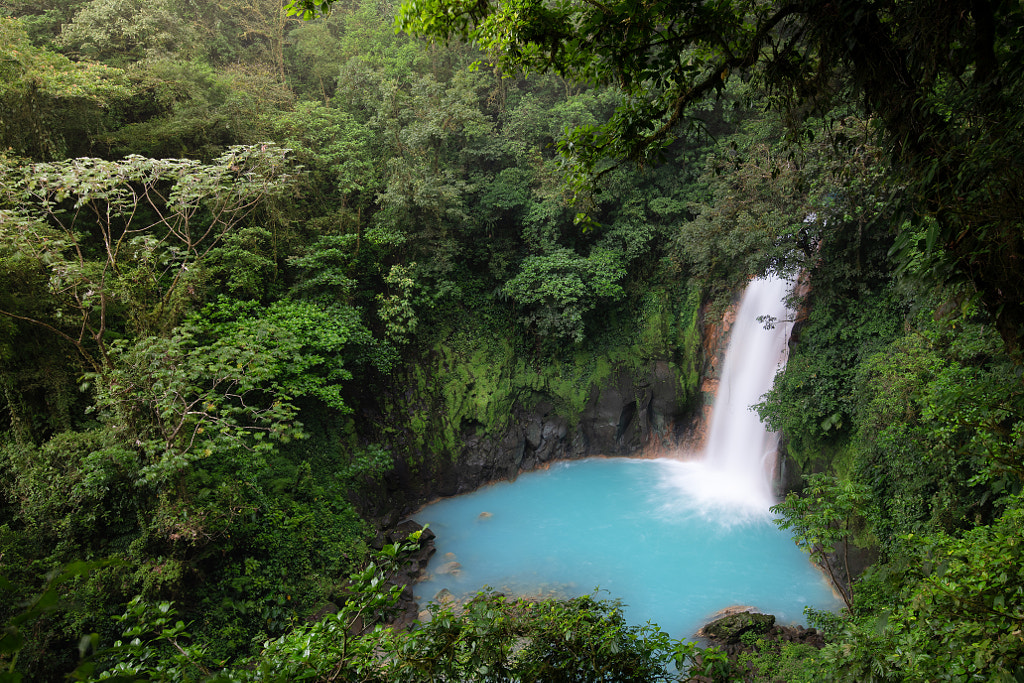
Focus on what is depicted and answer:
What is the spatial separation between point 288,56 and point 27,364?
1101 cm

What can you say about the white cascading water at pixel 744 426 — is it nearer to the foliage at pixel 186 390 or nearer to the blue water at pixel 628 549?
the blue water at pixel 628 549

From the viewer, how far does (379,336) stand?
10141mm

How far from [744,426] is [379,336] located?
778cm

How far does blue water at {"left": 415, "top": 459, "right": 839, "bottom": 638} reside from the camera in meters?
7.71

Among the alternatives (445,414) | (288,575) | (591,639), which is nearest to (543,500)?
(445,414)

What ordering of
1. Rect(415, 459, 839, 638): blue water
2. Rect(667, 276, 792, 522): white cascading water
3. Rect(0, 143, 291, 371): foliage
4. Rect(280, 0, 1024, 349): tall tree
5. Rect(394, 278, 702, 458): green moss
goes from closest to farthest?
Rect(280, 0, 1024, 349): tall tree
Rect(0, 143, 291, 371): foliage
Rect(415, 459, 839, 638): blue water
Rect(667, 276, 792, 522): white cascading water
Rect(394, 278, 702, 458): green moss

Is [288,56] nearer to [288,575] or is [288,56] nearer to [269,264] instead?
[269,264]

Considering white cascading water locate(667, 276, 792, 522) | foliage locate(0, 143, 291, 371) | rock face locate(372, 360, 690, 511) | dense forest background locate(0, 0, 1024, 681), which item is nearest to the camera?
dense forest background locate(0, 0, 1024, 681)

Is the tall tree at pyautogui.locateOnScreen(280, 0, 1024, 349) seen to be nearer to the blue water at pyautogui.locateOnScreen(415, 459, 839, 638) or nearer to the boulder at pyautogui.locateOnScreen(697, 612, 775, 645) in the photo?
the boulder at pyautogui.locateOnScreen(697, 612, 775, 645)

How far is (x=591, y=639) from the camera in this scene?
9.05 ft

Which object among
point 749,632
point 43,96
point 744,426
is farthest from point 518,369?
point 43,96

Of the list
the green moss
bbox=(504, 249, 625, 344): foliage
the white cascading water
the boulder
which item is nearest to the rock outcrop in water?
the boulder

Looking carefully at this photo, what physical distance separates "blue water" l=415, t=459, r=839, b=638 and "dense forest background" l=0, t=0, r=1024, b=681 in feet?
3.44

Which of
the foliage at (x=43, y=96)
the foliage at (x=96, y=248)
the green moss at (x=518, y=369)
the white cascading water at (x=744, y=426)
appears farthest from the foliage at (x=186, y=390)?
the white cascading water at (x=744, y=426)
